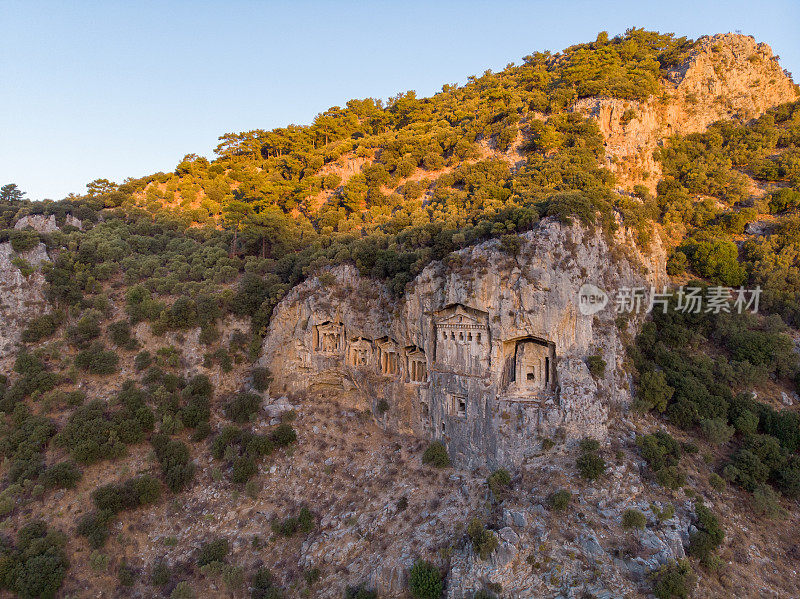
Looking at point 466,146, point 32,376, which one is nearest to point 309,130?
point 466,146

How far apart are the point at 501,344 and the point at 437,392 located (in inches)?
228

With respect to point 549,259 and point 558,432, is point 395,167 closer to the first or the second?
point 549,259

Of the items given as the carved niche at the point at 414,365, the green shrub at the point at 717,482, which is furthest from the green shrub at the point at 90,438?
the green shrub at the point at 717,482

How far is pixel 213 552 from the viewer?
87.2ft

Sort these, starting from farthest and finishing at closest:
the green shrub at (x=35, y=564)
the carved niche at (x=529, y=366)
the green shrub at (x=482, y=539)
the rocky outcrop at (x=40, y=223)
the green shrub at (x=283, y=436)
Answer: the rocky outcrop at (x=40, y=223) → the green shrub at (x=283, y=436) → the carved niche at (x=529, y=366) → the green shrub at (x=35, y=564) → the green shrub at (x=482, y=539)

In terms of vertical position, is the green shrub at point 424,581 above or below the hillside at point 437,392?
below

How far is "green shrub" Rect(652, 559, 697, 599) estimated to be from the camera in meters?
19.6

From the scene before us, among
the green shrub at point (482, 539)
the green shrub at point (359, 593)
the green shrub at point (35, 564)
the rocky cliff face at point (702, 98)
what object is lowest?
the green shrub at point (359, 593)

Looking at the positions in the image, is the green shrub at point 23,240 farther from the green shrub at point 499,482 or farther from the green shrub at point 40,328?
the green shrub at point 499,482

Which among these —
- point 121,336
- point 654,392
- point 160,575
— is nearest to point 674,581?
point 654,392

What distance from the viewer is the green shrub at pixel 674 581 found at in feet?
64.2

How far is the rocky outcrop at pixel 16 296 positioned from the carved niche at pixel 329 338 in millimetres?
24317

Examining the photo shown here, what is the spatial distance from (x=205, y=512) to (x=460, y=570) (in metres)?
17.6

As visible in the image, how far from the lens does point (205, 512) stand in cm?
2912
